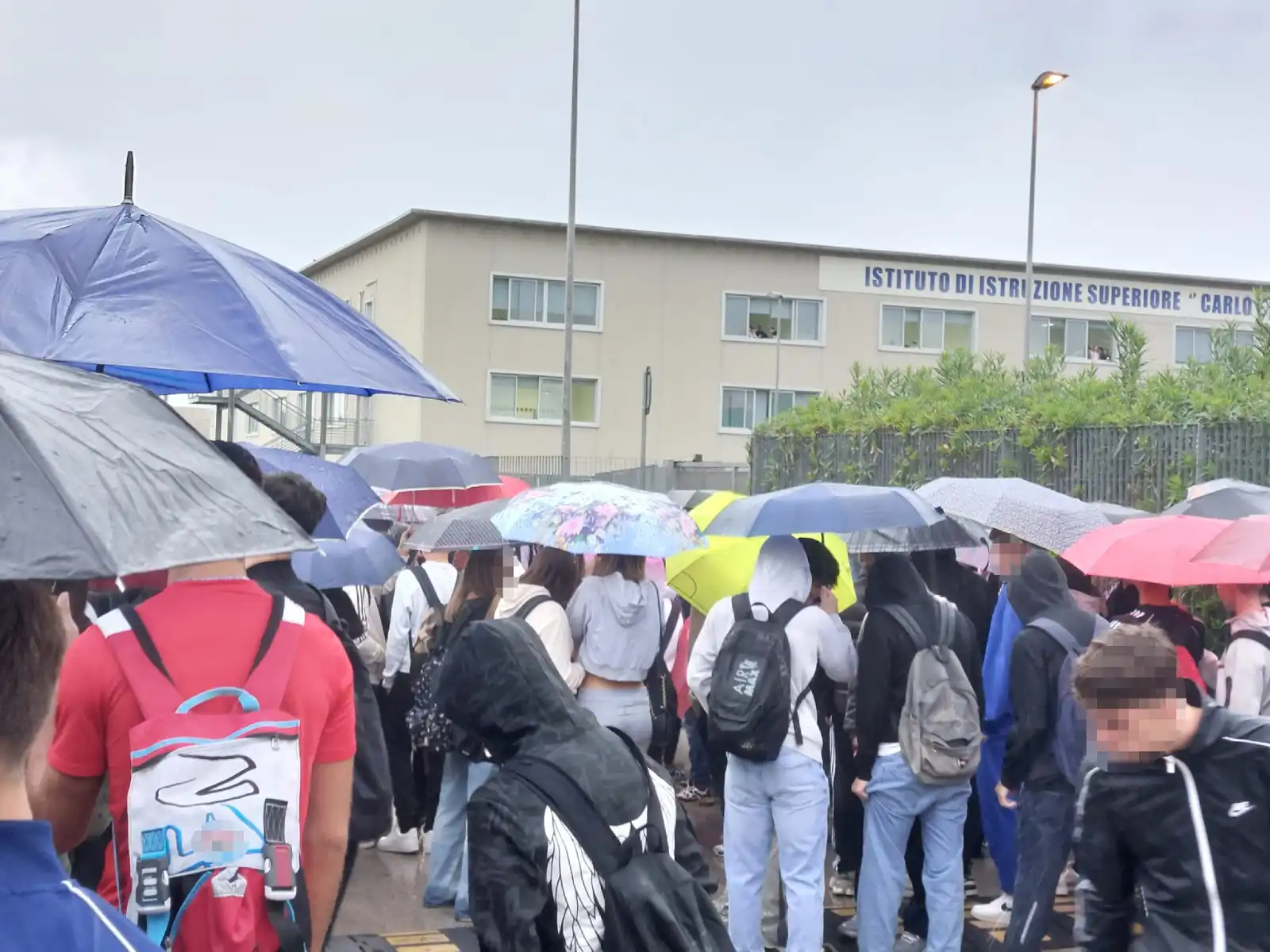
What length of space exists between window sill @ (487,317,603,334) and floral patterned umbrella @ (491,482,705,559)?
104 feet

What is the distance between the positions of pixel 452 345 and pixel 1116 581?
30608 millimetres

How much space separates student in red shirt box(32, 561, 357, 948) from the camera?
2.71 metres

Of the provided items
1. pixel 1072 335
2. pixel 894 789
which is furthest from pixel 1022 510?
pixel 1072 335

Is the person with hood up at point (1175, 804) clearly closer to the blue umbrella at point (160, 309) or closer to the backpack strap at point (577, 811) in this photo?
the backpack strap at point (577, 811)

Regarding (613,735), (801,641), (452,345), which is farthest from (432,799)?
(452,345)

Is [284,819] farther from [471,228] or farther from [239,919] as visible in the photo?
[471,228]

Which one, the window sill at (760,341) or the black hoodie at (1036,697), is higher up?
the window sill at (760,341)

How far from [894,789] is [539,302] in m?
33.1

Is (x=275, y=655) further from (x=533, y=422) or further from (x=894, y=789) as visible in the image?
(x=533, y=422)

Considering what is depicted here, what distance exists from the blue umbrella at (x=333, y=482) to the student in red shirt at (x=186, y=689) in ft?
10.9

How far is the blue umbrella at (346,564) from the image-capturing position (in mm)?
6125

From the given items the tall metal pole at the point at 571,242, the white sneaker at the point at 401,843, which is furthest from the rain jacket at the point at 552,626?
the tall metal pole at the point at 571,242

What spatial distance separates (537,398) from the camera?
1510 inches

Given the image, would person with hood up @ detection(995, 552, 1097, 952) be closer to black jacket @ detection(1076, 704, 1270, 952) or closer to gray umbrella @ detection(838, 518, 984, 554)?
gray umbrella @ detection(838, 518, 984, 554)
